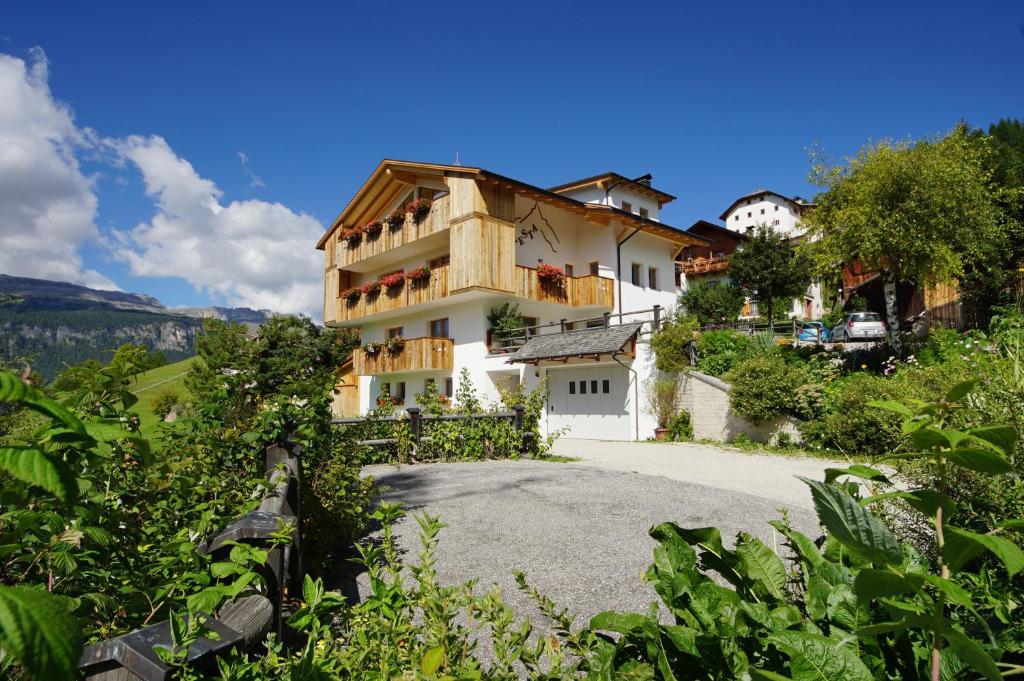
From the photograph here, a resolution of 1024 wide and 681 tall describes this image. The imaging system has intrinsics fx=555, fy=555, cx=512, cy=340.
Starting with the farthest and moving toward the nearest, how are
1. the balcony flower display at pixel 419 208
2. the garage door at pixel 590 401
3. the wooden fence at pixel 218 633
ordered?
the balcony flower display at pixel 419 208
the garage door at pixel 590 401
the wooden fence at pixel 218 633

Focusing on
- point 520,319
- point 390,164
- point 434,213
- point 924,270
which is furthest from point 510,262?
point 924,270

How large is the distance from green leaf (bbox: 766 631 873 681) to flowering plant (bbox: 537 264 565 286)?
809 inches

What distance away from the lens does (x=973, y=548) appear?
726 mm

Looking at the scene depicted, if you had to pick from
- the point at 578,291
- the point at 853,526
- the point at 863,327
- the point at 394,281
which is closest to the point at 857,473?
the point at 853,526

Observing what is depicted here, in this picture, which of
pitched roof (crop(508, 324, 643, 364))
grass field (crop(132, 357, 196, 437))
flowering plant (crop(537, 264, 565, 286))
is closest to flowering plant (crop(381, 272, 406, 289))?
flowering plant (crop(537, 264, 565, 286))

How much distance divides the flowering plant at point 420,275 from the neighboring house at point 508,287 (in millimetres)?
57

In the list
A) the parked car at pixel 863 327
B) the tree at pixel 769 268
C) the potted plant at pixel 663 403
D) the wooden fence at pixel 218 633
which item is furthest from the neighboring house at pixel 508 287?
the wooden fence at pixel 218 633

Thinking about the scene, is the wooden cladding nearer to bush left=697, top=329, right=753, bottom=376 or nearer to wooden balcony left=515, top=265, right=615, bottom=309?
wooden balcony left=515, top=265, right=615, bottom=309

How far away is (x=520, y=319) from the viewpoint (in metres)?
21.2

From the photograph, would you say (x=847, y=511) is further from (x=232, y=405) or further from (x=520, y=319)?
(x=520, y=319)

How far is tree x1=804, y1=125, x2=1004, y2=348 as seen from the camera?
50.6 ft

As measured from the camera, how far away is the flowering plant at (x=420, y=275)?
848 inches

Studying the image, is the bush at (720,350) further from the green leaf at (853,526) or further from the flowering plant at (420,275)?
the green leaf at (853,526)

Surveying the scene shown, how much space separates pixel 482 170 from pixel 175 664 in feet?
64.7
